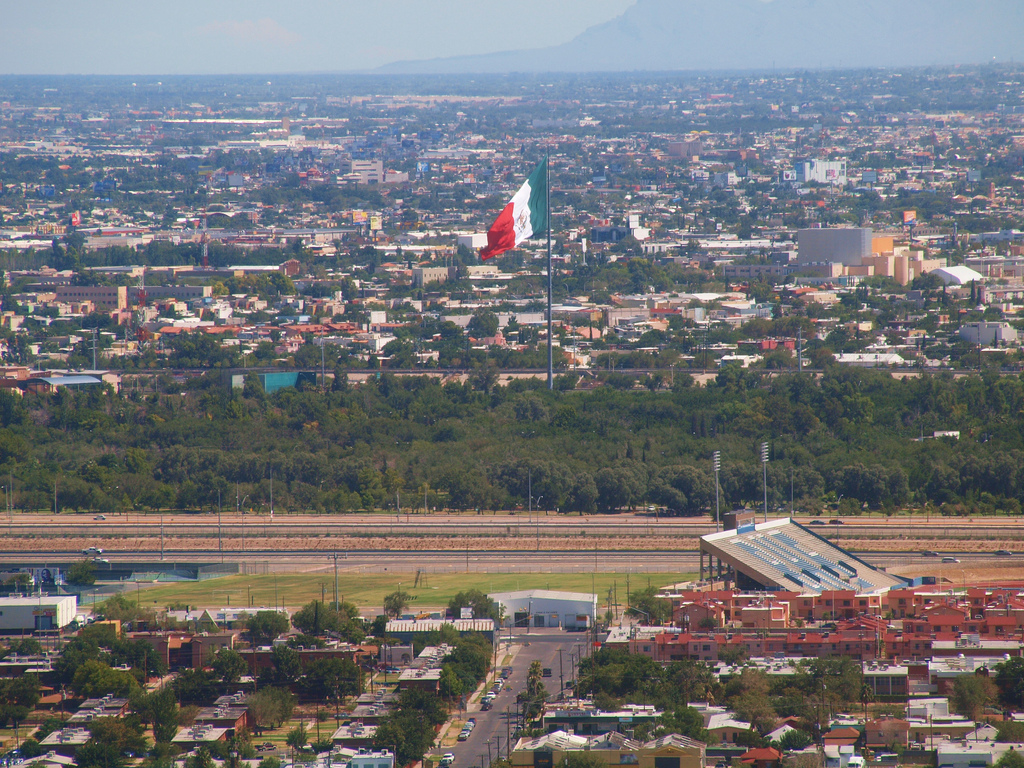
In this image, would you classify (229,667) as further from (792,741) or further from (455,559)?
(455,559)

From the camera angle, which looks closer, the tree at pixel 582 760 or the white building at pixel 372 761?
the tree at pixel 582 760

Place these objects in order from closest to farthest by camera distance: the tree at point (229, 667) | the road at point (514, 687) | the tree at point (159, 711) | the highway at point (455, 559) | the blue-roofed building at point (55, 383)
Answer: the road at point (514, 687)
the tree at point (159, 711)
the tree at point (229, 667)
the highway at point (455, 559)
the blue-roofed building at point (55, 383)

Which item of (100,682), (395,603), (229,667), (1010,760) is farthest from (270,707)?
(1010,760)

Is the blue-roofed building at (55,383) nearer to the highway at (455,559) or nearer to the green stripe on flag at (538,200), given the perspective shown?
the green stripe on flag at (538,200)

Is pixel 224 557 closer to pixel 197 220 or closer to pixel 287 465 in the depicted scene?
pixel 287 465

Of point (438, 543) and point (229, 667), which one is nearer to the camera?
point (229, 667)

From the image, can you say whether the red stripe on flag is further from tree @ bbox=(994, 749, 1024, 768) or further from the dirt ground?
tree @ bbox=(994, 749, 1024, 768)

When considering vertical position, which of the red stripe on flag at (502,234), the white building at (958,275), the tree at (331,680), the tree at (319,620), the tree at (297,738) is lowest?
the white building at (958,275)

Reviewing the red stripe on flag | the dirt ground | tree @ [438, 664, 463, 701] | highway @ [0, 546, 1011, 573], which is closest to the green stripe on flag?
the red stripe on flag

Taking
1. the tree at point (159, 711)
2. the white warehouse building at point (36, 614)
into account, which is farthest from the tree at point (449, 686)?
the white warehouse building at point (36, 614)
